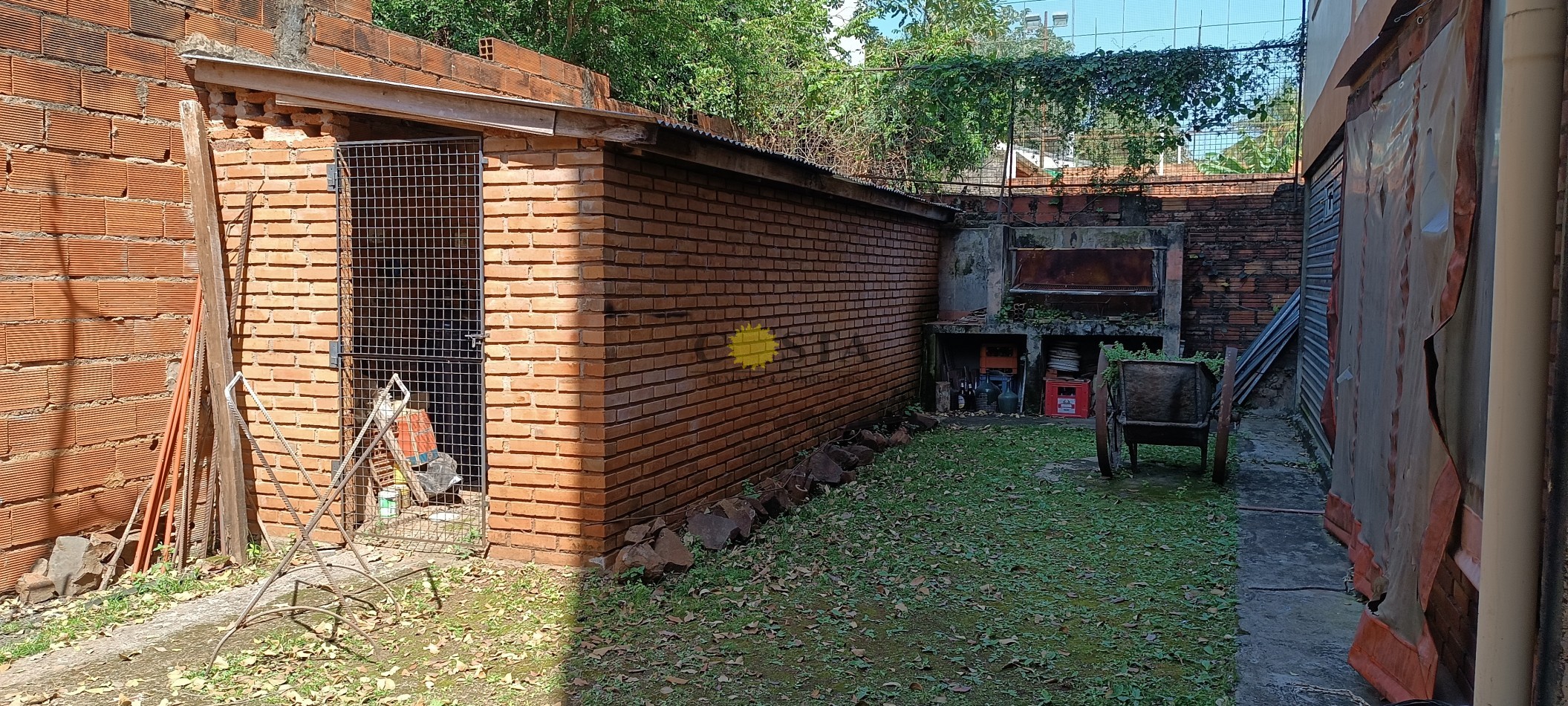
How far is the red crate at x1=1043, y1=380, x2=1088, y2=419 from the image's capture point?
12.1 metres

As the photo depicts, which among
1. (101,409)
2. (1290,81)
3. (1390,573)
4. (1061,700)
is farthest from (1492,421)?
(1290,81)

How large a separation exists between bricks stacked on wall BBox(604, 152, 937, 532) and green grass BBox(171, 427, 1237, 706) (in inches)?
28.4

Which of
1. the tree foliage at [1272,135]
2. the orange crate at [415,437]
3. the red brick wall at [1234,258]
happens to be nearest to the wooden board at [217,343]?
the orange crate at [415,437]

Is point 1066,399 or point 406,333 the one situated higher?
point 406,333

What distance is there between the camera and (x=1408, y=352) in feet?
13.9

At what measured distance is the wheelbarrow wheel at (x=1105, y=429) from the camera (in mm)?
8117

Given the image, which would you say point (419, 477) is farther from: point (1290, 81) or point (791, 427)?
point (1290, 81)

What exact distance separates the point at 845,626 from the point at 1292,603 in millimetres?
2411

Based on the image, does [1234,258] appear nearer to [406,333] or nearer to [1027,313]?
[1027,313]

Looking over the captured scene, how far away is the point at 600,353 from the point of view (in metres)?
5.80

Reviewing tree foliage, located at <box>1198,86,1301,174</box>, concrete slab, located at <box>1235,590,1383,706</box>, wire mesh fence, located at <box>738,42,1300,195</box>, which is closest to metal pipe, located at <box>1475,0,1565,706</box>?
concrete slab, located at <box>1235,590,1383,706</box>

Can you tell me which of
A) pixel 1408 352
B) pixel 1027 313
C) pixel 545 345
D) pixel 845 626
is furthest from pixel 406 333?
pixel 1027 313

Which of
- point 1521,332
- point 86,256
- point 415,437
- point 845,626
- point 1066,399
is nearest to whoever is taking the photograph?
point 1521,332

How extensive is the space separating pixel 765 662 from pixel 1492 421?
3.07 m
